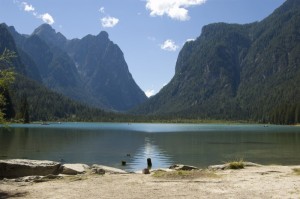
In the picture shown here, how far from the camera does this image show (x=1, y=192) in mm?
23141

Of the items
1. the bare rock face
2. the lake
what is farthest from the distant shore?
the lake

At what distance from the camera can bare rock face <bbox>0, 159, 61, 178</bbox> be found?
30797mm

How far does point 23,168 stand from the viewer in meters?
31.3

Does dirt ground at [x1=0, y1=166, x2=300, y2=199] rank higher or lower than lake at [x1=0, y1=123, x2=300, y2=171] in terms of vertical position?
higher

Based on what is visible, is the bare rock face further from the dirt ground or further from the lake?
the lake

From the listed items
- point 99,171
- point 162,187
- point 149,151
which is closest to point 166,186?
point 162,187

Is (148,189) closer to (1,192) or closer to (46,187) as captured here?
(46,187)

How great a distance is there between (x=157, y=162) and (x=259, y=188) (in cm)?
3687

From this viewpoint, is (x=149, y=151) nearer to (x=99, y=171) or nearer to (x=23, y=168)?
(x=99, y=171)

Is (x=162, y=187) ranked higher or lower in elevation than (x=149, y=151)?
higher

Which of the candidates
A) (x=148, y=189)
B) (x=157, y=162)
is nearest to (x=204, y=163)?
(x=157, y=162)

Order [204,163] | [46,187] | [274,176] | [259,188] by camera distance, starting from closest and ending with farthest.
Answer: [259,188]
[46,187]
[274,176]
[204,163]

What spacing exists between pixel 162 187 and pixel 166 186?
42 cm

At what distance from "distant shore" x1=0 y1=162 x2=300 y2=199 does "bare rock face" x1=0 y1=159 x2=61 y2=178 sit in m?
3.18
